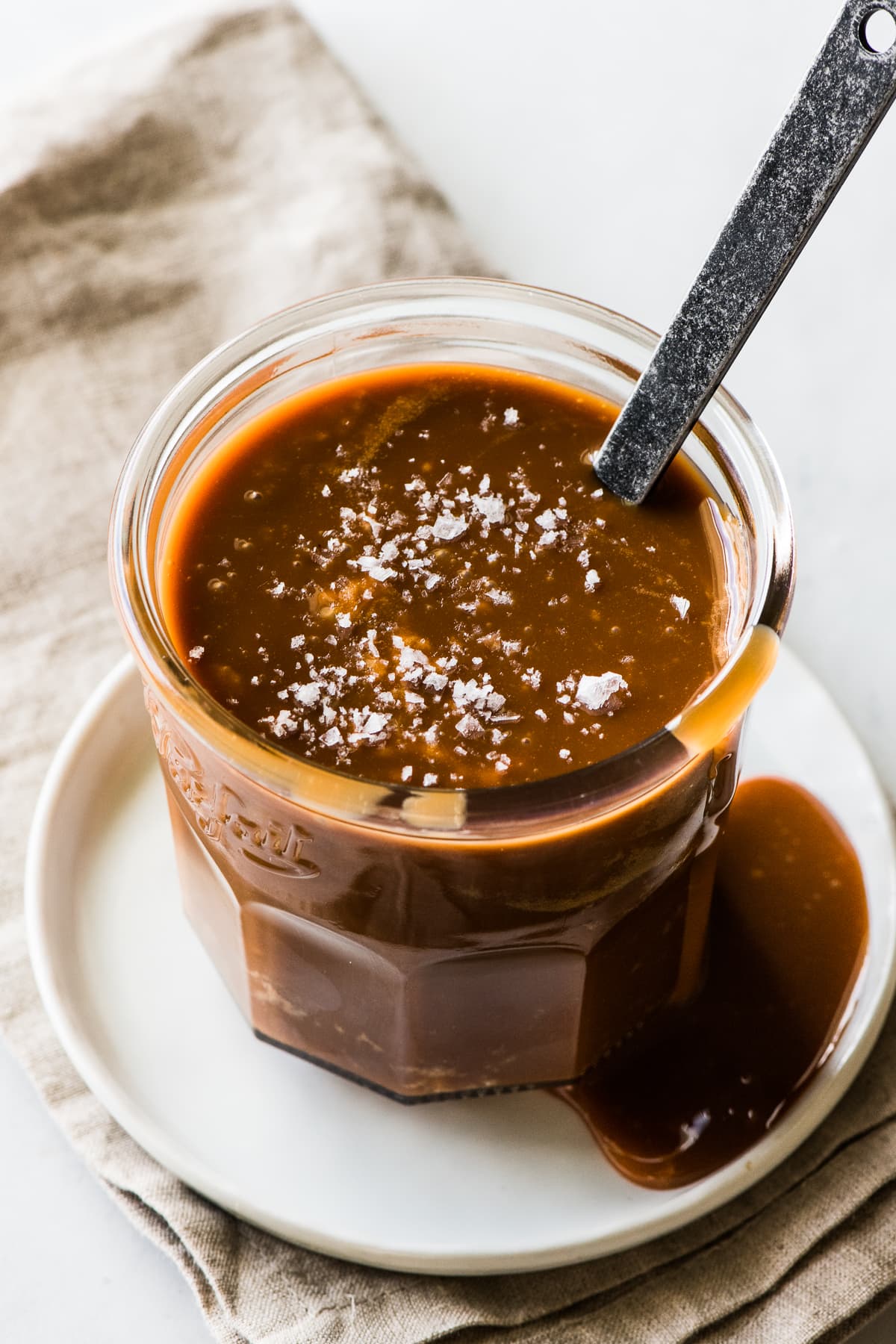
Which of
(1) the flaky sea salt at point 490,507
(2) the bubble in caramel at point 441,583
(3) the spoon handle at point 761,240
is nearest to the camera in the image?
(3) the spoon handle at point 761,240

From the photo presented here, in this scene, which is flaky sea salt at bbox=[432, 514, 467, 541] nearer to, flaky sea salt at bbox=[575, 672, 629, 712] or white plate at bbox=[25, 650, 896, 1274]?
flaky sea salt at bbox=[575, 672, 629, 712]

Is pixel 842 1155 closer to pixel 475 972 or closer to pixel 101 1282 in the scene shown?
pixel 475 972

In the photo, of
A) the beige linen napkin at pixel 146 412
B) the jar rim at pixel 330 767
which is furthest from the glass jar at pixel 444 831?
the beige linen napkin at pixel 146 412

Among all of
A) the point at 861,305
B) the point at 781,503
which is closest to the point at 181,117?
the point at 861,305

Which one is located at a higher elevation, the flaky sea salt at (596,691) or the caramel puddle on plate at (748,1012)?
the flaky sea salt at (596,691)

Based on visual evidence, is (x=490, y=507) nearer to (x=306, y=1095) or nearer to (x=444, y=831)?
(x=444, y=831)

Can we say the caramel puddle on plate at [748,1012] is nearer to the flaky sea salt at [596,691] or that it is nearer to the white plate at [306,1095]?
the white plate at [306,1095]

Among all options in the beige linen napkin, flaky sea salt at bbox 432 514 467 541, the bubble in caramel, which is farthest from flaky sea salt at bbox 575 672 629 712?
the beige linen napkin
